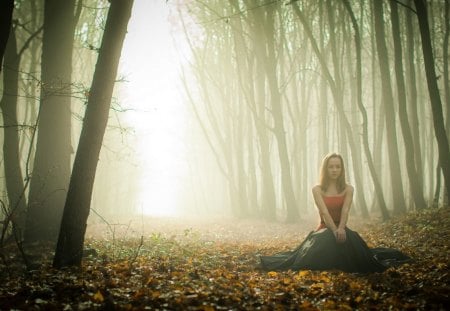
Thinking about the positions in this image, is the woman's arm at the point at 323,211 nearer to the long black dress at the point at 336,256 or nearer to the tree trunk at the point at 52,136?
the long black dress at the point at 336,256

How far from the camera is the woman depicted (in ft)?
18.7

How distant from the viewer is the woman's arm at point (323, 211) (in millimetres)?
6117

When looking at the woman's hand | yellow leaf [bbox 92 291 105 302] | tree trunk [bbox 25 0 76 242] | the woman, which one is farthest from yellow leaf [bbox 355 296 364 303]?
tree trunk [bbox 25 0 76 242]

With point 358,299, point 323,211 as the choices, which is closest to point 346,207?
point 323,211

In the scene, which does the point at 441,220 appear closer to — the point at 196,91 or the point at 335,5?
the point at 335,5

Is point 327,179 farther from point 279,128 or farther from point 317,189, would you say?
point 279,128

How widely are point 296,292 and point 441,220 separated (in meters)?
6.75

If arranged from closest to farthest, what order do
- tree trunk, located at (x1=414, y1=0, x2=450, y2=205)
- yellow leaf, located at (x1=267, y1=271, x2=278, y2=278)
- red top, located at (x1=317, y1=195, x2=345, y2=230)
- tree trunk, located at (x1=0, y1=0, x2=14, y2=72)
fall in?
tree trunk, located at (x1=0, y1=0, x2=14, y2=72) → yellow leaf, located at (x1=267, y1=271, x2=278, y2=278) → red top, located at (x1=317, y1=195, x2=345, y2=230) → tree trunk, located at (x1=414, y1=0, x2=450, y2=205)

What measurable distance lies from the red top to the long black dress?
16.0 inches

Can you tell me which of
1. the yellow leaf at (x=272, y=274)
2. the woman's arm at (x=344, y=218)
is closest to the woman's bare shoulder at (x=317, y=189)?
the woman's arm at (x=344, y=218)

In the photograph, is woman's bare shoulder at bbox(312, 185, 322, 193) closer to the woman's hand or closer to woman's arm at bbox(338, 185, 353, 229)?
woman's arm at bbox(338, 185, 353, 229)

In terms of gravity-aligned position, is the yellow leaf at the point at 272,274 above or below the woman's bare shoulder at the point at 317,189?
below

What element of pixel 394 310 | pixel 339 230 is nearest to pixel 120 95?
pixel 339 230

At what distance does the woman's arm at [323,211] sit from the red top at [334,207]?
13cm
